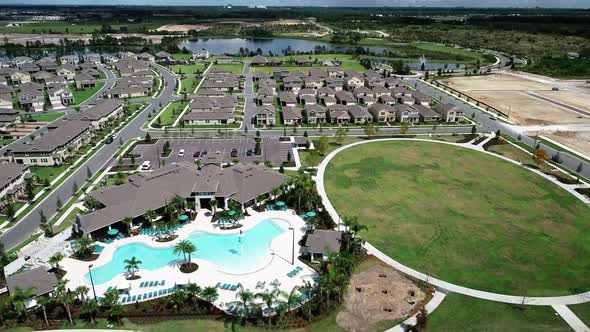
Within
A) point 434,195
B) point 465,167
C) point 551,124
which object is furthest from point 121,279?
point 551,124

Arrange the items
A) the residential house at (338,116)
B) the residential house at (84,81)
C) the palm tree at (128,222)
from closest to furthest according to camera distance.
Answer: the palm tree at (128,222), the residential house at (338,116), the residential house at (84,81)

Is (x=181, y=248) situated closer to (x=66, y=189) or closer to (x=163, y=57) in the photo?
(x=66, y=189)

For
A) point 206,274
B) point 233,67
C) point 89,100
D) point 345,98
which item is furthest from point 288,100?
point 206,274

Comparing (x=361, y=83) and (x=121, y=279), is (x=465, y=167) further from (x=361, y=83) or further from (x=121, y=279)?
(x=361, y=83)

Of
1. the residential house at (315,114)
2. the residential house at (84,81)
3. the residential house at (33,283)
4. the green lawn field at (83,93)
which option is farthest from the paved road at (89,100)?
the residential house at (315,114)

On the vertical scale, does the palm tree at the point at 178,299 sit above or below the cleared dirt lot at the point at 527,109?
below

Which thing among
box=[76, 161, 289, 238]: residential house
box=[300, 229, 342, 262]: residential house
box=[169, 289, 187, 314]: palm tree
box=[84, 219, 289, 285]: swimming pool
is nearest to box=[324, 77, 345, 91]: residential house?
box=[76, 161, 289, 238]: residential house

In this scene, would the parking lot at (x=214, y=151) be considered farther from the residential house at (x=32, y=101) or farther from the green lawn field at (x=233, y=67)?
the green lawn field at (x=233, y=67)
